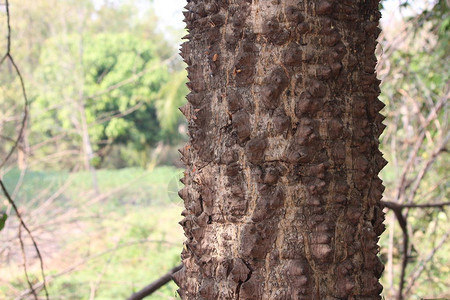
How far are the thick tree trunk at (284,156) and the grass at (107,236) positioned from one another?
10.4 feet

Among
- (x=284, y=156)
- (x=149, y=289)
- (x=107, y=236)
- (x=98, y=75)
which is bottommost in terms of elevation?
(x=107, y=236)

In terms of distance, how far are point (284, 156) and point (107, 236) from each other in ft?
33.5

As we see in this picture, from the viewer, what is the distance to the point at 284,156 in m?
0.76

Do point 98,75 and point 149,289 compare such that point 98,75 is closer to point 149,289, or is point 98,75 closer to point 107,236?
point 107,236

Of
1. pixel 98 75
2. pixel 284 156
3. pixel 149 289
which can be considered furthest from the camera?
pixel 98 75

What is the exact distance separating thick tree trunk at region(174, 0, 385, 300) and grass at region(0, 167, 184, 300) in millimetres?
3178

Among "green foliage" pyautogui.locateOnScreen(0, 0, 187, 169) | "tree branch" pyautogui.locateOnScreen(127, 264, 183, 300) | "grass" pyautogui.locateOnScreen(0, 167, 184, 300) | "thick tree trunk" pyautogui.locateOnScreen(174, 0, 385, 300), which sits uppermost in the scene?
"green foliage" pyautogui.locateOnScreen(0, 0, 187, 169)

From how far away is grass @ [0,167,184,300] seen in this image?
5535 millimetres

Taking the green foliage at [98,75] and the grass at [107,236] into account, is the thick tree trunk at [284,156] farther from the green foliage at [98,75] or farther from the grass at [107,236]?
the green foliage at [98,75]

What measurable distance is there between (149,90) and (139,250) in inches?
397

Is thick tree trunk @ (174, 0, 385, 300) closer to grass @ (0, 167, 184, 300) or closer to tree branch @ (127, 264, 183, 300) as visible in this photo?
tree branch @ (127, 264, 183, 300)

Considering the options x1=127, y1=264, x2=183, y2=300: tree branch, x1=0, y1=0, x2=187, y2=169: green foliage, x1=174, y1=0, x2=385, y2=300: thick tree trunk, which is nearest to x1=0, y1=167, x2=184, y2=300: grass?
x1=0, y1=0, x2=187, y2=169: green foliage

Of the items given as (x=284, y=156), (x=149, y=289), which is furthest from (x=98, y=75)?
(x=284, y=156)

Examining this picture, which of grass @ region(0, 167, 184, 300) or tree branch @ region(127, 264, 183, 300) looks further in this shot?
grass @ region(0, 167, 184, 300)
